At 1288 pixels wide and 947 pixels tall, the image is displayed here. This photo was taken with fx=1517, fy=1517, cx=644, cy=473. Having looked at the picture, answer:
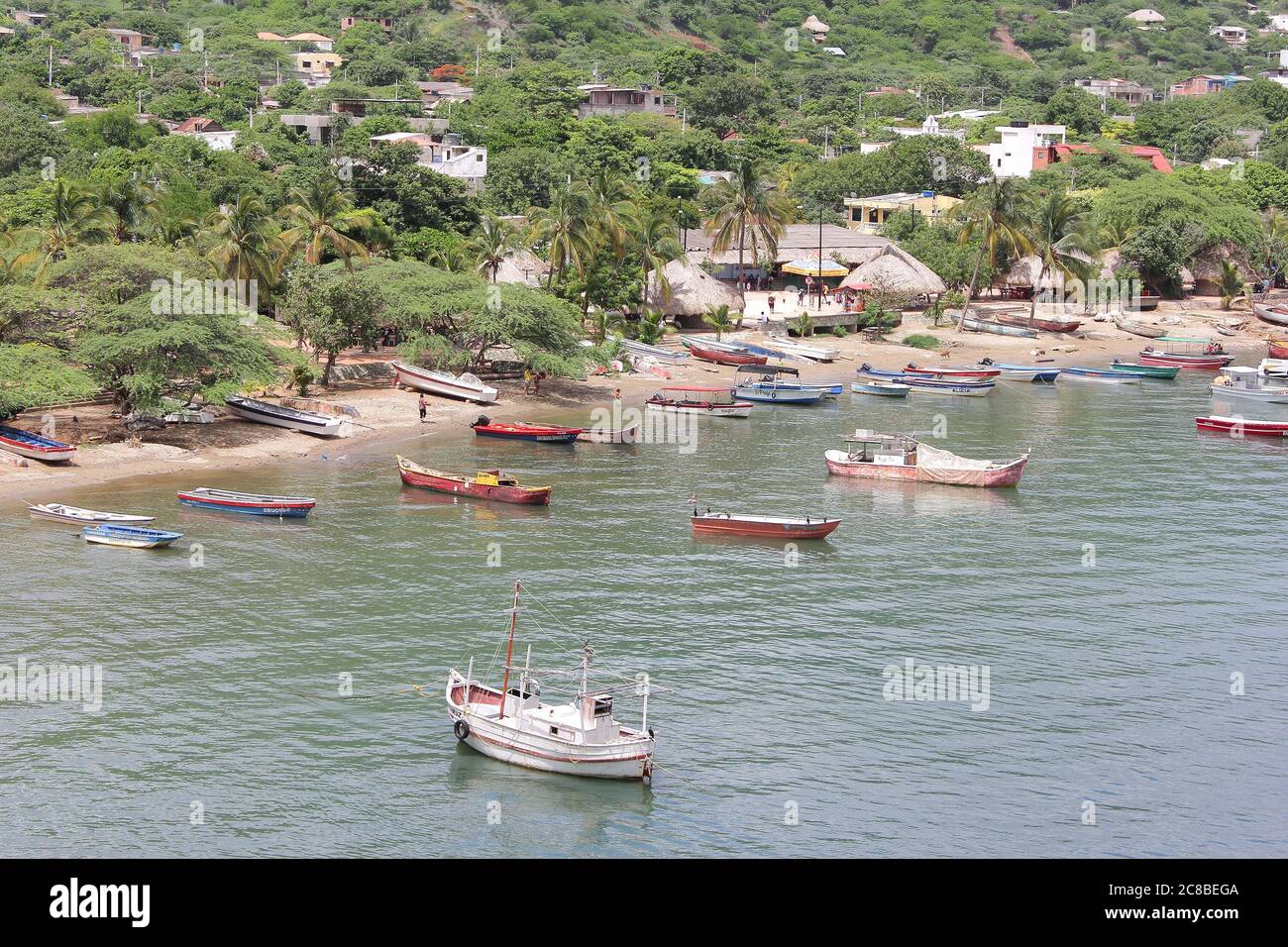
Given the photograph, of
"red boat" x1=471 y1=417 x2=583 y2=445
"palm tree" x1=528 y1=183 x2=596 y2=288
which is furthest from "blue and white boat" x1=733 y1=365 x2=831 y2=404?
"red boat" x1=471 y1=417 x2=583 y2=445

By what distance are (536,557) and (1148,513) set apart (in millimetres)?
26596

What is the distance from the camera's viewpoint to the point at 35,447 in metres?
64.2

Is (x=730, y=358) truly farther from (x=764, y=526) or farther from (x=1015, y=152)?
(x=1015, y=152)

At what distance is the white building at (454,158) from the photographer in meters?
130

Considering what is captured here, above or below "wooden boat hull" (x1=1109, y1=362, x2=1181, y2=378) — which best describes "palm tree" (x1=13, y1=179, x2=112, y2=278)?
above

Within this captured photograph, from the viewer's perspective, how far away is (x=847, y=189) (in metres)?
144

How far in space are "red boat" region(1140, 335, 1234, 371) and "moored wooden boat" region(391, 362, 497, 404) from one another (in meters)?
46.7

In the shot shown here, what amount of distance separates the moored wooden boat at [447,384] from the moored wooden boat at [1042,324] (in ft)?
155

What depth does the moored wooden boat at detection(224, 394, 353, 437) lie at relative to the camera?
72812 mm

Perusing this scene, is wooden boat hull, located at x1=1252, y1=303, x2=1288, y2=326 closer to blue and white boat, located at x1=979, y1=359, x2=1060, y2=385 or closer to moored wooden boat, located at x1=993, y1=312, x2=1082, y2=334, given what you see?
moored wooden boat, located at x1=993, y1=312, x2=1082, y2=334

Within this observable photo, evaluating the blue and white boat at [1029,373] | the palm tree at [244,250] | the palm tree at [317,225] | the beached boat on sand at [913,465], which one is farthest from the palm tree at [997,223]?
the palm tree at [244,250]

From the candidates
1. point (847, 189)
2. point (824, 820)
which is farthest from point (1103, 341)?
point (824, 820)

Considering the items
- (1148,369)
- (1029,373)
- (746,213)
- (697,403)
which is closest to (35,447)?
(697,403)

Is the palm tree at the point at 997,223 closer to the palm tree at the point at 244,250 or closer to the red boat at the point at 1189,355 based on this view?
the red boat at the point at 1189,355
